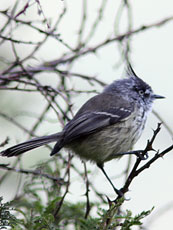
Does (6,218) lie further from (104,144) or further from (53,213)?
(104,144)

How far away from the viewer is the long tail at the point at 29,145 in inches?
136

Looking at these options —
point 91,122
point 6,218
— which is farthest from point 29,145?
point 6,218

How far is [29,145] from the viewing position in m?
3.82

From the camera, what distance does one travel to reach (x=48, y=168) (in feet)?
11.6

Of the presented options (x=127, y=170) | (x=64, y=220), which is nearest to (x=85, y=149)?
(x=127, y=170)

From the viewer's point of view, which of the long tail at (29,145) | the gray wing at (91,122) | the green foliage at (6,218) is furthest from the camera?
the gray wing at (91,122)

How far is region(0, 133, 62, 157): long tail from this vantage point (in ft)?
11.3

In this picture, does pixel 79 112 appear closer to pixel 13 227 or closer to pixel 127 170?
pixel 127 170

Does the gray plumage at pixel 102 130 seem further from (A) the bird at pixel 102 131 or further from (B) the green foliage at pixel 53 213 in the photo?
(B) the green foliage at pixel 53 213

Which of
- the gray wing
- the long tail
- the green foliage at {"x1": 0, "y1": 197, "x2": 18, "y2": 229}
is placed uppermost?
the gray wing

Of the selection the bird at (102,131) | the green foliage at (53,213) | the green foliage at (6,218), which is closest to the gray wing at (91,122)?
the bird at (102,131)

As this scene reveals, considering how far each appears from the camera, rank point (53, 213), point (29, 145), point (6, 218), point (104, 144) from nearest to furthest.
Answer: point (6, 218), point (53, 213), point (29, 145), point (104, 144)

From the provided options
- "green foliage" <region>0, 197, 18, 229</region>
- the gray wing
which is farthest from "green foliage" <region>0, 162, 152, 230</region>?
the gray wing

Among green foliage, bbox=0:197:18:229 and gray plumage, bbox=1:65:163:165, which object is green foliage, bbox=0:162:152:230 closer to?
green foliage, bbox=0:197:18:229
